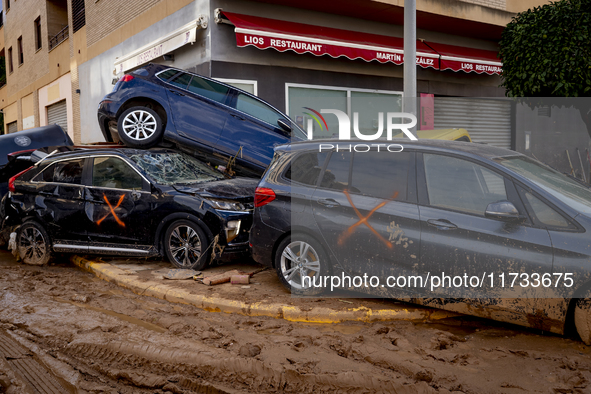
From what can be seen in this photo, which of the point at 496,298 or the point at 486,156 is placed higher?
the point at 486,156

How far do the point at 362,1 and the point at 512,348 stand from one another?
34.3 feet

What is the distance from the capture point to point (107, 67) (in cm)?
1747

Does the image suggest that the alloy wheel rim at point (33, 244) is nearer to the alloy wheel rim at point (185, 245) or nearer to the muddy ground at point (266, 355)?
the alloy wheel rim at point (185, 245)

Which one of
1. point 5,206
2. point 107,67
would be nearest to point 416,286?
point 5,206

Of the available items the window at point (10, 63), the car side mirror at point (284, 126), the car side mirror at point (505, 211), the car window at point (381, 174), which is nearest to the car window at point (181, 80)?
the car side mirror at point (284, 126)

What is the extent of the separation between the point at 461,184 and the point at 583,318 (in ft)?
4.76

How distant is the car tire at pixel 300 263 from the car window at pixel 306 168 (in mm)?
626

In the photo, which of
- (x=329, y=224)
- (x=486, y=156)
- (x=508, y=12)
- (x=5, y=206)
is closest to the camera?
(x=486, y=156)

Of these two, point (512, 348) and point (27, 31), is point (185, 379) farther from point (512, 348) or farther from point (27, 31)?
point (27, 31)

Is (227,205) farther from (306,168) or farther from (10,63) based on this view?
(10,63)

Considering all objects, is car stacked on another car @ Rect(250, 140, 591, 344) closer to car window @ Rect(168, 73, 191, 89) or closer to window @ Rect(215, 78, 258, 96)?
car window @ Rect(168, 73, 191, 89)

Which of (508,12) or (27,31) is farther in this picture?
(27,31)

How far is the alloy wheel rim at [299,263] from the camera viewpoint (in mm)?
5402

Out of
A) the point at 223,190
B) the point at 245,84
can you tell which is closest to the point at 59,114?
the point at 245,84
